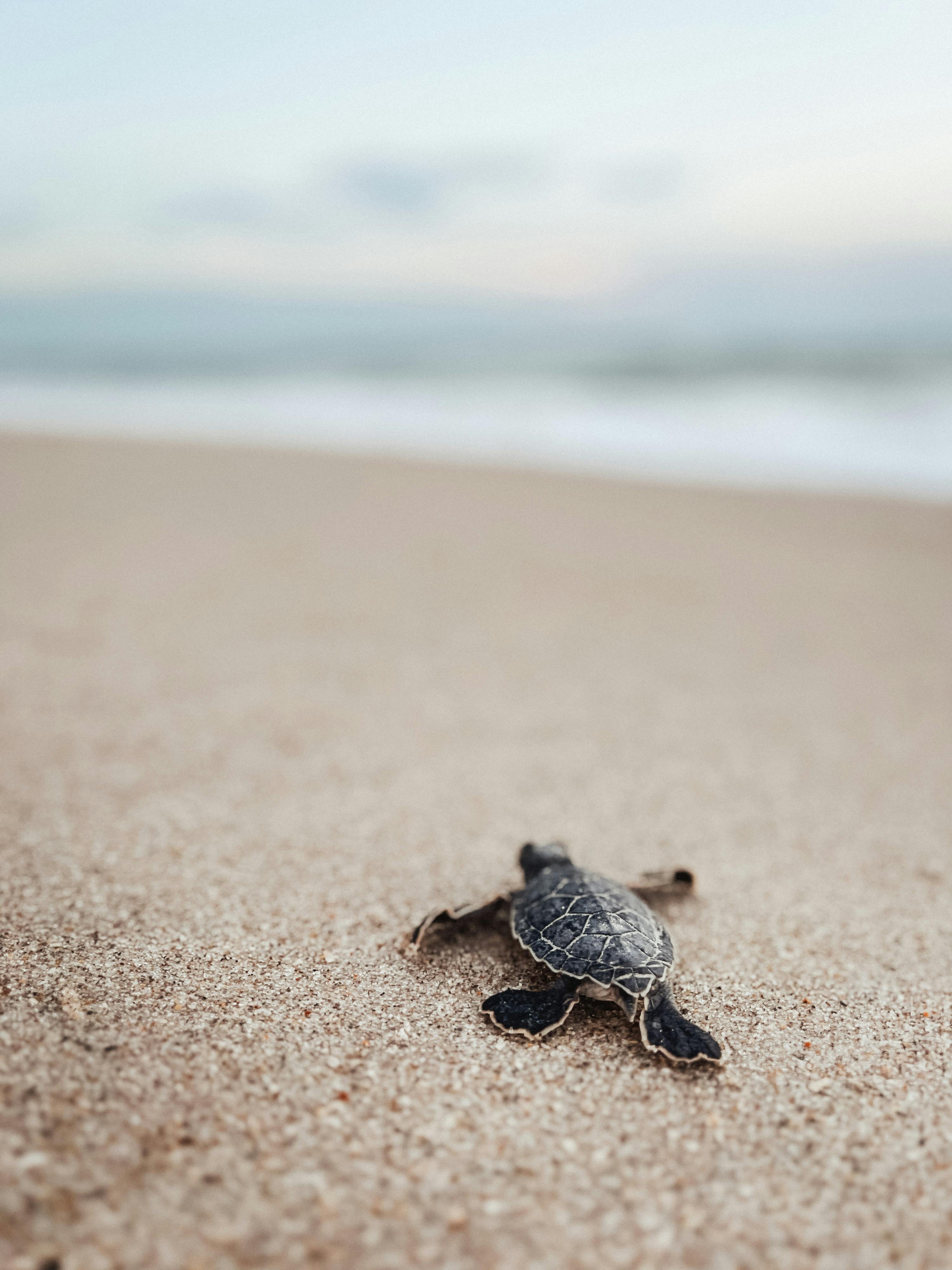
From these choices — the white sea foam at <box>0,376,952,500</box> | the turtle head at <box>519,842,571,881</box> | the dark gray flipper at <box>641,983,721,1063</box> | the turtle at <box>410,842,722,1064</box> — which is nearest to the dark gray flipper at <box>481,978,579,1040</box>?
the turtle at <box>410,842,722,1064</box>

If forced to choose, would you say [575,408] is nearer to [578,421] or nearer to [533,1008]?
[578,421]

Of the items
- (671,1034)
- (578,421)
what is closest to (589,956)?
(671,1034)

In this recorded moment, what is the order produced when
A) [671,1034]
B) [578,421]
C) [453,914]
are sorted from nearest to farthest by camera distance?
[671,1034] < [453,914] < [578,421]

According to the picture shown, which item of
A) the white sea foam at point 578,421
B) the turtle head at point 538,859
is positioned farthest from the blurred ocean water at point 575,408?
the turtle head at point 538,859

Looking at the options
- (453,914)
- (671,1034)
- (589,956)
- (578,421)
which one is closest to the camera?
(671,1034)

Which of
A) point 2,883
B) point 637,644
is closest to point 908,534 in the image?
point 637,644

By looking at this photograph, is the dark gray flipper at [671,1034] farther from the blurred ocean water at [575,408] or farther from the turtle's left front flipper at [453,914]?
the blurred ocean water at [575,408]
